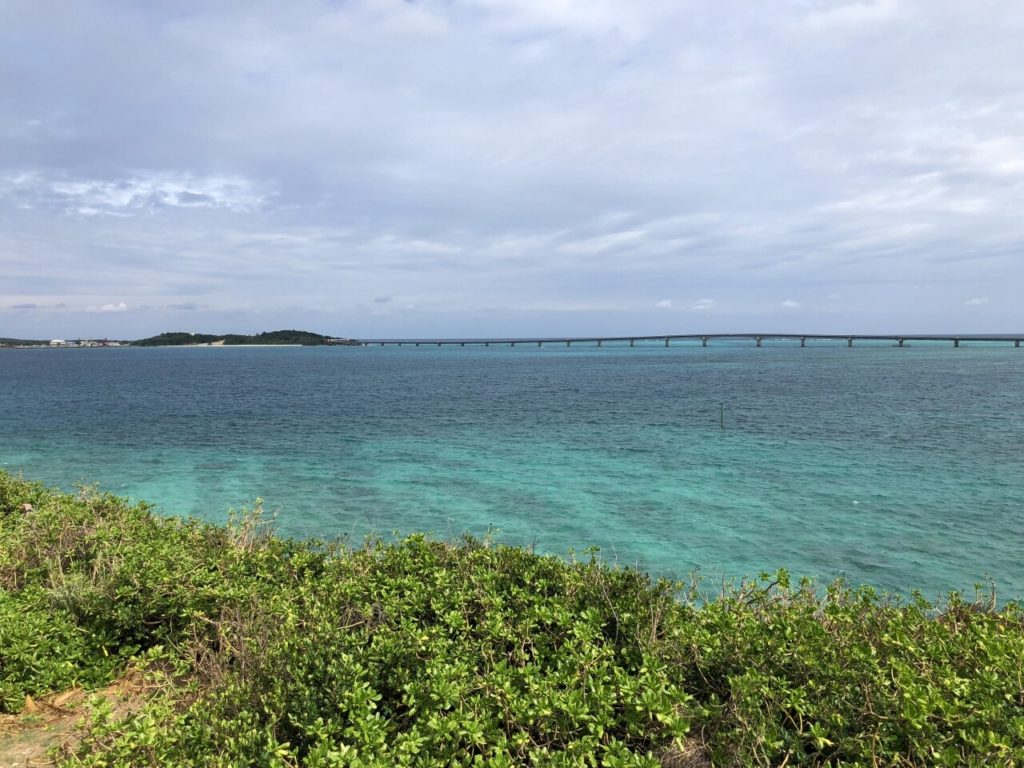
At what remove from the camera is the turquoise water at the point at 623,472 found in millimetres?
15672

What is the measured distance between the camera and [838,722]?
13.4ft

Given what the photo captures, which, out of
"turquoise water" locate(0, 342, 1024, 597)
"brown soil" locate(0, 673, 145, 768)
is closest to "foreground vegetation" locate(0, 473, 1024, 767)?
"brown soil" locate(0, 673, 145, 768)

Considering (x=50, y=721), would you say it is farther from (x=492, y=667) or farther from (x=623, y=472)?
(x=623, y=472)

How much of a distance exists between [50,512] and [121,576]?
4.57 meters

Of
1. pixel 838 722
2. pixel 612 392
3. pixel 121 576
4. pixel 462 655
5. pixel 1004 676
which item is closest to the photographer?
pixel 838 722

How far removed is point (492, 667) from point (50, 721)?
174 inches

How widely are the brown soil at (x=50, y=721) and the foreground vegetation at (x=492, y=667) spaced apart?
15cm

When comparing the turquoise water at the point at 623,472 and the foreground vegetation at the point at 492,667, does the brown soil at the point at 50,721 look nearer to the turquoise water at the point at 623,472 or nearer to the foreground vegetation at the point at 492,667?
the foreground vegetation at the point at 492,667

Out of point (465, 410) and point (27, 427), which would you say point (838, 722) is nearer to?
point (465, 410)

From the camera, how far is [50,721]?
5402 mm

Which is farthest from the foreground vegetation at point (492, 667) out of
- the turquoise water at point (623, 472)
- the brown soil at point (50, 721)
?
the turquoise water at point (623, 472)

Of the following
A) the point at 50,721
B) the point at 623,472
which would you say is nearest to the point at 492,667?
the point at 50,721

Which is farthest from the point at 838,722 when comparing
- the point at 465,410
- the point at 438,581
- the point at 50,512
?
the point at 465,410

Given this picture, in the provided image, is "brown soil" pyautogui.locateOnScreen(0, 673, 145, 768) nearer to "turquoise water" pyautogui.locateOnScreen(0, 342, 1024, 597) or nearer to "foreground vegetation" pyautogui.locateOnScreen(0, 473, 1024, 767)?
"foreground vegetation" pyautogui.locateOnScreen(0, 473, 1024, 767)
